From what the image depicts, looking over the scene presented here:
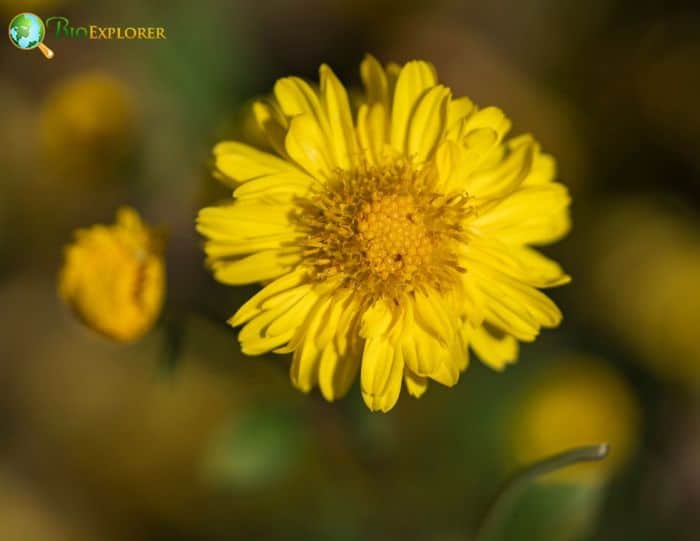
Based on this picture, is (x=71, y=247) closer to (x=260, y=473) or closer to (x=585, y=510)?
(x=260, y=473)

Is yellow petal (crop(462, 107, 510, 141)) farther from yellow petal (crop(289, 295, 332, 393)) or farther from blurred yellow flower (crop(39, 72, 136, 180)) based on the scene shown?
blurred yellow flower (crop(39, 72, 136, 180))

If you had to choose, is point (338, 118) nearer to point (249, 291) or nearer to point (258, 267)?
point (258, 267)

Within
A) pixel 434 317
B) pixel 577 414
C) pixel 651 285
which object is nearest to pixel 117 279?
pixel 434 317

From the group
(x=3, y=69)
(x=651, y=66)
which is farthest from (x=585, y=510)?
(x=3, y=69)

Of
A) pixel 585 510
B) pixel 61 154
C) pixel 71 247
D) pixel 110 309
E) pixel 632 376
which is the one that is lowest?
pixel 585 510

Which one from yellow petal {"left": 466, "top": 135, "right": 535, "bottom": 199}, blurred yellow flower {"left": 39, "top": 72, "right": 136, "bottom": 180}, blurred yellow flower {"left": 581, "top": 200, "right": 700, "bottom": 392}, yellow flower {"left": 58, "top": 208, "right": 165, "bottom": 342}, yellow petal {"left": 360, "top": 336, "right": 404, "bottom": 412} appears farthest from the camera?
blurred yellow flower {"left": 581, "top": 200, "right": 700, "bottom": 392}

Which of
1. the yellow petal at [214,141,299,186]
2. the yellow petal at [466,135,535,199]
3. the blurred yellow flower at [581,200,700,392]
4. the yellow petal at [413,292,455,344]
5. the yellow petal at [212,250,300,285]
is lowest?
the blurred yellow flower at [581,200,700,392]

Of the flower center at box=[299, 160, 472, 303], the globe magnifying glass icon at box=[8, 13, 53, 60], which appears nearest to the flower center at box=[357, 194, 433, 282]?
the flower center at box=[299, 160, 472, 303]
